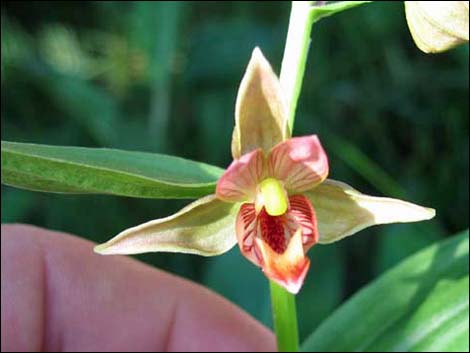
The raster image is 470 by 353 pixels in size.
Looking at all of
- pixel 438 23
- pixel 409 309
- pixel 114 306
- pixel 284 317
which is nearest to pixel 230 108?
pixel 114 306

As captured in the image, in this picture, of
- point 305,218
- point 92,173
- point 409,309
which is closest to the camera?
point 92,173

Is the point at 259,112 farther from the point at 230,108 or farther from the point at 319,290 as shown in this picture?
the point at 230,108

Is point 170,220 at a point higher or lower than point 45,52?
higher

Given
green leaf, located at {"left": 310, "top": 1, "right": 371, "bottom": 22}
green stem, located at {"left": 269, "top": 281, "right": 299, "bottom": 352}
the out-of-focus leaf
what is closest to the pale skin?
the out-of-focus leaf

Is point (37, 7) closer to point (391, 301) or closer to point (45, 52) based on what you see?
point (45, 52)

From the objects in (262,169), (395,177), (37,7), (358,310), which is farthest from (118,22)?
(262,169)

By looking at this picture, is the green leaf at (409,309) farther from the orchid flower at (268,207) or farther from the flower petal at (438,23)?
the flower petal at (438,23)

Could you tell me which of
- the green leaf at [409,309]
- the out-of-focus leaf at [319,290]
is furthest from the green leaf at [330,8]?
the out-of-focus leaf at [319,290]
